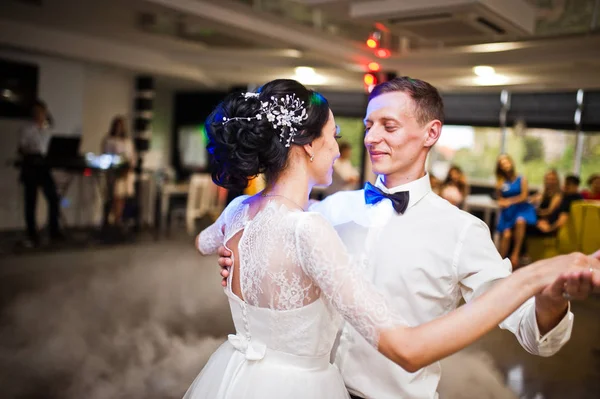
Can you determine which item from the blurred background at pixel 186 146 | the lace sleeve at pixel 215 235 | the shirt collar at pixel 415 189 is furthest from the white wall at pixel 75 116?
the shirt collar at pixel 415 189

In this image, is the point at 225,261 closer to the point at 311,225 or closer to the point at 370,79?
the point at 311,225

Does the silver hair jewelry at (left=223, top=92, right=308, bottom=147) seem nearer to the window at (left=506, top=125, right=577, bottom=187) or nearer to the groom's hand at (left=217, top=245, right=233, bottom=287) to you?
the groom's hand at (left=217, top=245, right=233, bottom=287)

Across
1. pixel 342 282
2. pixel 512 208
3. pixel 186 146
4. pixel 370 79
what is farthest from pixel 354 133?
pixel 342 282

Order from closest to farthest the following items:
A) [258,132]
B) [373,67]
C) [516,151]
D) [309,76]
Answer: [258,132]
[373,67]
[309,76]
[516,151]

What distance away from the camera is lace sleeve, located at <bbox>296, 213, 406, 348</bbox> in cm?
112

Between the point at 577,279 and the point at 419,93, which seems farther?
the point at 419,93

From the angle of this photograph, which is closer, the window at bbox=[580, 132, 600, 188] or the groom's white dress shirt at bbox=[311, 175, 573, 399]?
the groom's white dress shirt at bbox=[311, 175, 573, 399]

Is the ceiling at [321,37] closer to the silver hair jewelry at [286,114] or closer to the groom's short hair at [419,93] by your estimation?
the groom's short hair at [419,93]

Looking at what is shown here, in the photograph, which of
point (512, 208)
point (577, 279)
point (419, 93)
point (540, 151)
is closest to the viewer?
point (577, 279)

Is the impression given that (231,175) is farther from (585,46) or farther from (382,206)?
(585,46)

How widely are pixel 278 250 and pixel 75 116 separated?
9.15 meters

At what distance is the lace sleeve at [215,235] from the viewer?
163 cm

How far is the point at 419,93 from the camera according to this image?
160 cm

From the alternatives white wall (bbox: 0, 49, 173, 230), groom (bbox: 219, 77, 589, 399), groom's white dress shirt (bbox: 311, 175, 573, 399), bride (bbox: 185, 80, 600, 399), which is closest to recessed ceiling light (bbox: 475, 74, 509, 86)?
white wall (bbox: 0, 49, 173, 230)
